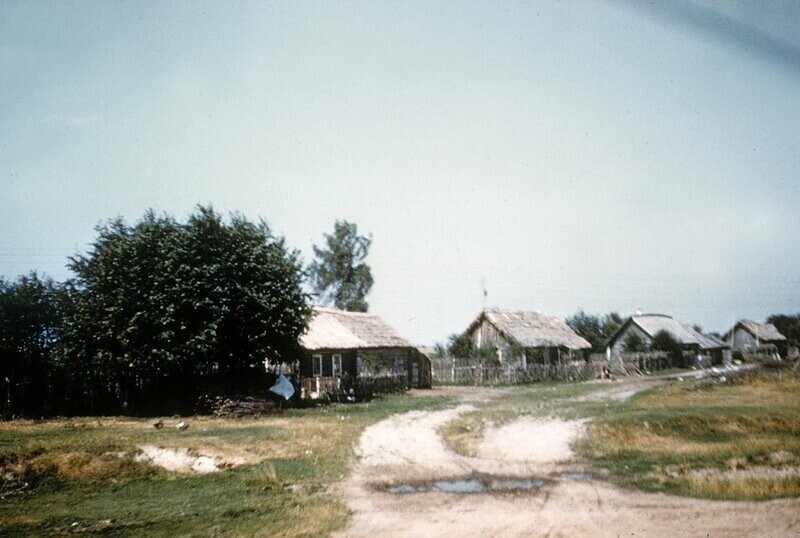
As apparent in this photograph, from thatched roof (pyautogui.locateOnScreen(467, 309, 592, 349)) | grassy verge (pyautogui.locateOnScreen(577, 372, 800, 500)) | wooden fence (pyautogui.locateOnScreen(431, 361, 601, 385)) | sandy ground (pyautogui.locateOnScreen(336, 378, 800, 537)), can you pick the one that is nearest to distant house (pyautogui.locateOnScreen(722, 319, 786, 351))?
thatched roof (pyautogui.locateOnScreen(467, 309, 592, 349))

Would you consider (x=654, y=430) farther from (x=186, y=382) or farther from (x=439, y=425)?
(x=186, y=382)

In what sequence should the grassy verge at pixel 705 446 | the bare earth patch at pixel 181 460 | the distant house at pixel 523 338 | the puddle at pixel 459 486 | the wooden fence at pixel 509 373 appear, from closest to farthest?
the grassy verge at pixel 705 446, the puddle at pixel 459 486, the bare earth patch at pixel 181 460, the wooden fence at pixel 509 373, the distant house at pixel 523 338

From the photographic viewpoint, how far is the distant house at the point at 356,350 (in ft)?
105

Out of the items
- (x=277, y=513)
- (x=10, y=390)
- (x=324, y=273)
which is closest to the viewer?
(x=277, y=513)

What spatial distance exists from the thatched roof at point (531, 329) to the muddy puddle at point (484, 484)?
3275 cm

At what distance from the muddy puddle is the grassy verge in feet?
3.42

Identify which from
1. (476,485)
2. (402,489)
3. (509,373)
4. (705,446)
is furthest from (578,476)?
(509,373)

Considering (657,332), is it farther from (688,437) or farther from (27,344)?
(27,344)

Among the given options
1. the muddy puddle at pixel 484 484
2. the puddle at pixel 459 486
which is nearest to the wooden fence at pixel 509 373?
the muddy puddle at pixel 484 484

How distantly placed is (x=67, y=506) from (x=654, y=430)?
13.8m

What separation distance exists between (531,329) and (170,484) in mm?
39938

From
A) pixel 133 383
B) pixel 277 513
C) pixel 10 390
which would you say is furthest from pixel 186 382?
pixel 277 513

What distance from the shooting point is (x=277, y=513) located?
8727mm

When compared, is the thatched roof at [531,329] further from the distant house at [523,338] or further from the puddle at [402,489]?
the puddle at [402,489]
